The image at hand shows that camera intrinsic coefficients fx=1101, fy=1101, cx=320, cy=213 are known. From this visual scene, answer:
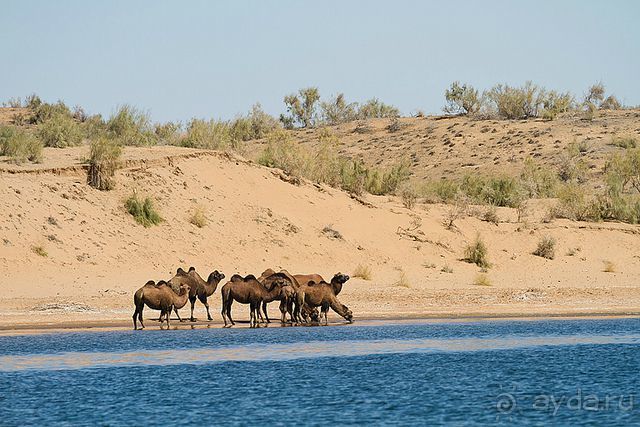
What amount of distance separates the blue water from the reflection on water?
0.03 meters

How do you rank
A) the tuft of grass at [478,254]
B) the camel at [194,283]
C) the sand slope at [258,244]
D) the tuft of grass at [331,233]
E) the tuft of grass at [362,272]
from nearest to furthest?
the camel at [194,283]
the sand slope at [258,244]
the tuft of grass at [362,272]
the tuft of grass at [478,254]
the tuft of grass at [331,233]

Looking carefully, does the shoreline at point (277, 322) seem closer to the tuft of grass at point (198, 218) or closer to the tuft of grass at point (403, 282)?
the tuft of grass at point (403, 282)

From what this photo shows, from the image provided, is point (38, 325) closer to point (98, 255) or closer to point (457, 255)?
point (98, 255)

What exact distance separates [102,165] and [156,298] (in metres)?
15.7

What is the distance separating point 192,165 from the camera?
43.0 metres

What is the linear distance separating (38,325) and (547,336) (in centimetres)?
1146

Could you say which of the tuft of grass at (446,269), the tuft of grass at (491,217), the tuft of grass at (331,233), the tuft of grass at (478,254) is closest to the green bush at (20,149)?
the tuft of grass at (331,233)

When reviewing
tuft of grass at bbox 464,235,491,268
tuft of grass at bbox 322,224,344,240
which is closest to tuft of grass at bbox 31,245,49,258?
tuft of grass at bbox 322,224,344,240

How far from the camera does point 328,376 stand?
59.2ft

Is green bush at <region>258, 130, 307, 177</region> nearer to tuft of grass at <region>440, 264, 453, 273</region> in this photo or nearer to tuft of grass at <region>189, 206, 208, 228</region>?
tuft of grass at <region>189, 206, 208, 228</region>

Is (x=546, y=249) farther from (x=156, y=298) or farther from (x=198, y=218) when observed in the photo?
(x=156, y=298)

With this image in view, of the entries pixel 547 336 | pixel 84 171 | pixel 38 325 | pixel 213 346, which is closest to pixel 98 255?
pixel 84 171

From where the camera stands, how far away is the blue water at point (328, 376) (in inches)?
579

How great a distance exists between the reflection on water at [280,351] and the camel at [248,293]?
8.83 feet
